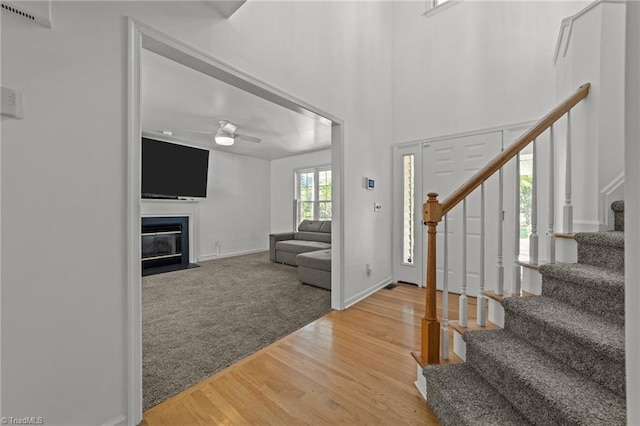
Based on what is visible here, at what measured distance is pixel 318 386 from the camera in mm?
1681

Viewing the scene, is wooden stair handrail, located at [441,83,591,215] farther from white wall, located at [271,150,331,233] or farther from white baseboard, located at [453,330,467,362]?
white wall, located at [271,150,331,233]

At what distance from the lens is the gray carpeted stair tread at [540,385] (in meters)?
0.92

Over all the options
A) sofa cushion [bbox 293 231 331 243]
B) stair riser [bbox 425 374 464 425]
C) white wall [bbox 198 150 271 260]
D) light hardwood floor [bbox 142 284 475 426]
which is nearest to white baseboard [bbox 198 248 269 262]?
white wall [bbox 198 150 271 260]

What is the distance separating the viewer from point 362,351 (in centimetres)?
209

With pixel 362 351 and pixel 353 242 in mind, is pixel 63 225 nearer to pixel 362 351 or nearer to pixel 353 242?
pixel 362 351

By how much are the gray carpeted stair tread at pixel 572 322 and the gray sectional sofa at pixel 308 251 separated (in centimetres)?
238

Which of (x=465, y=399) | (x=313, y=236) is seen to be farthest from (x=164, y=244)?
(x=465, y=399)

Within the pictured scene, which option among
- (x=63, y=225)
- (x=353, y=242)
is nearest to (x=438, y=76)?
(x=353, y=242)

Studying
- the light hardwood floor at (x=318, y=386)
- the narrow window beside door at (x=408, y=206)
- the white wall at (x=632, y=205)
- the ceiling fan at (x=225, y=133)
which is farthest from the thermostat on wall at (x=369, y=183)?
the white wall at (x=632, y=205)

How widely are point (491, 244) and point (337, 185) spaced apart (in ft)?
6.74

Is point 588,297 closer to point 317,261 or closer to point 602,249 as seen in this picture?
point 602,249

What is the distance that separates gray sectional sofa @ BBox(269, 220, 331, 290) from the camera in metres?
3.67

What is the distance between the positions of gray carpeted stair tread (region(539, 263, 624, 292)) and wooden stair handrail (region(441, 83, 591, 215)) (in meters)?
0.64

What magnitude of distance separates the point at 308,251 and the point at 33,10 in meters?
4.34
